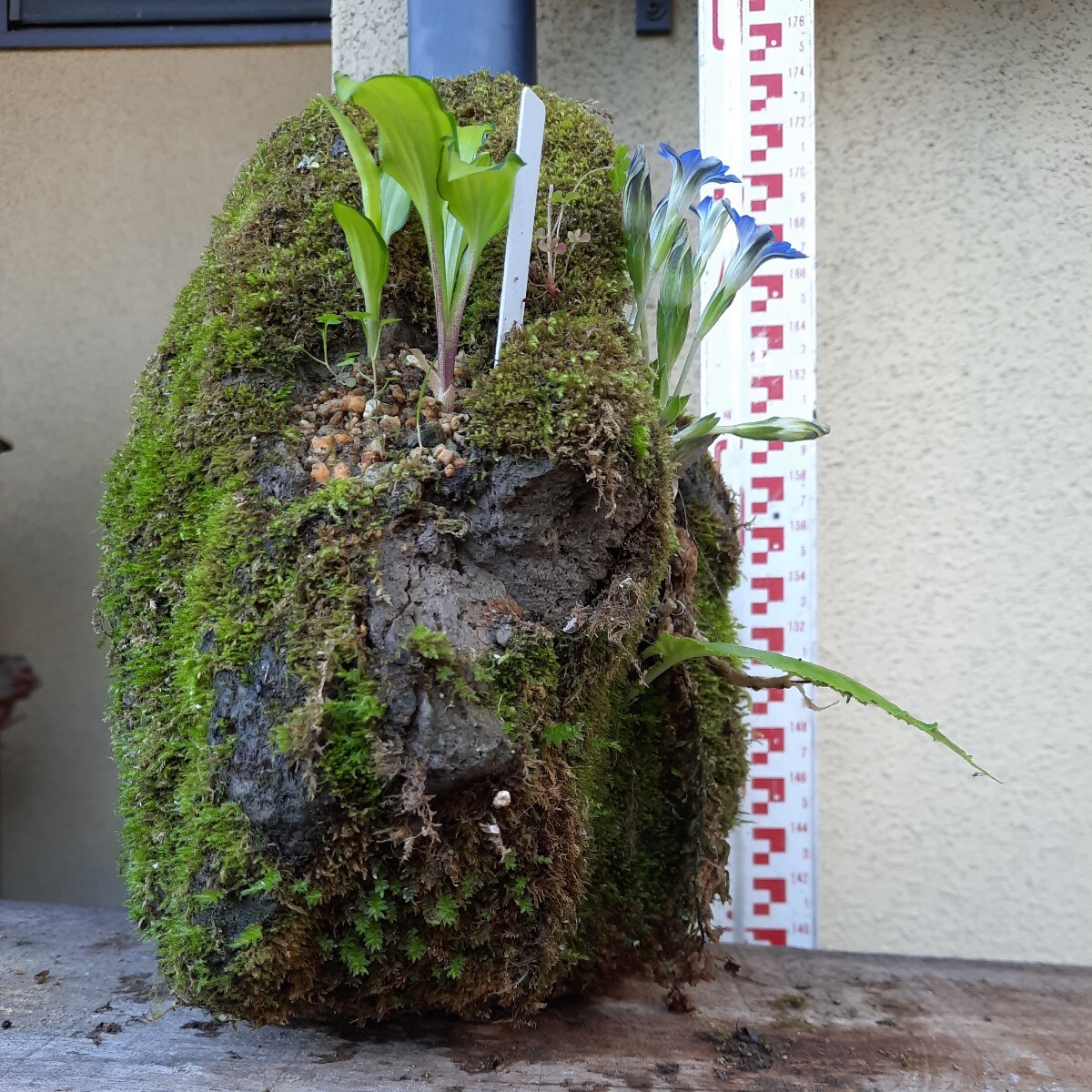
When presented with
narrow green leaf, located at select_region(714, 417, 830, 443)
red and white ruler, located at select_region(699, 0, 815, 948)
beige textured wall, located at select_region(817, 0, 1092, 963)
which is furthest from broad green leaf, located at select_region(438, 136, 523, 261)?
beige textured wall, located at select_region(817, 0, 1092, 963)

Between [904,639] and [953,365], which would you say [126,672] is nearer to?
[904,639]

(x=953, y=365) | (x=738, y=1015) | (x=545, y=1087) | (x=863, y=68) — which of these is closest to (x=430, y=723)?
(x=545, y=1087)

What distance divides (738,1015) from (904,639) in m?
0.85

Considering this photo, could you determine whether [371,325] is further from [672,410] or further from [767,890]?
[767,890]

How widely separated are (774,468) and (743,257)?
524 millimetres

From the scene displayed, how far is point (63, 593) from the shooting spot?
2336 mm

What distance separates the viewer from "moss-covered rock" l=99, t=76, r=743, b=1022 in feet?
2.51

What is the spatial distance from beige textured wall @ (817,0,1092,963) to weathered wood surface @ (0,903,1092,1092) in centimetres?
49

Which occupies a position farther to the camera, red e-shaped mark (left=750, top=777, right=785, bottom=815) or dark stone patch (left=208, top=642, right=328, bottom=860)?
red e-shaped mark (left=750, top=777, right=785, bottom=815)

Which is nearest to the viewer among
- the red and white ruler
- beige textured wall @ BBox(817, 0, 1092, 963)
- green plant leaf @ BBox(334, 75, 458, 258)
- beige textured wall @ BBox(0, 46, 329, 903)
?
green plant leaf @ BBox(334, 75, 458, 258)

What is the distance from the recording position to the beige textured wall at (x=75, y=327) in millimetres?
2311

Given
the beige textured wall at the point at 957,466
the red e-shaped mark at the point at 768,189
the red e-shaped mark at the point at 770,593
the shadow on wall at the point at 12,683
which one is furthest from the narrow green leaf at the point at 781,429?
the shadow on wall at the point at 12,683

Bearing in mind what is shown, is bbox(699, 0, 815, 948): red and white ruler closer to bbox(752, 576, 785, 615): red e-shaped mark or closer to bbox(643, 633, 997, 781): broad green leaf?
bbox(752, 576, 785, 615): red e-shaped mark

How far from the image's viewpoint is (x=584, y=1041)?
925mm
